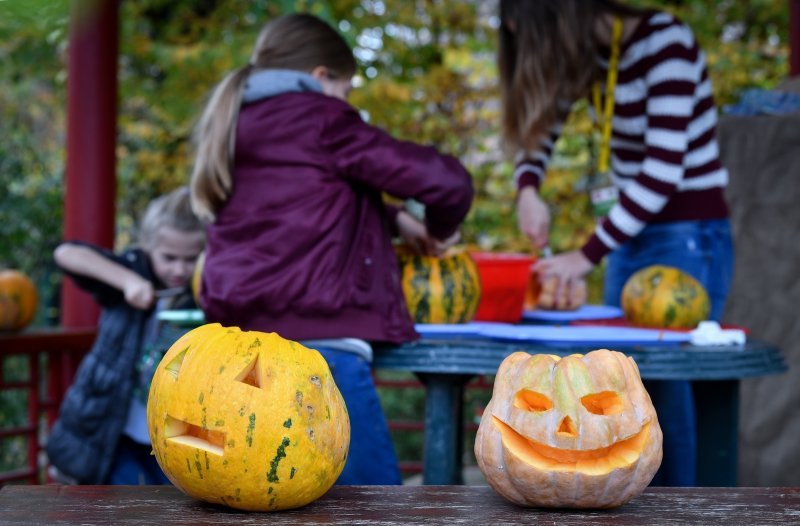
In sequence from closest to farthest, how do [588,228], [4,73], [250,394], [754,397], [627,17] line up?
[250,394], [627,17], [754,397], [588,228], [4,73]

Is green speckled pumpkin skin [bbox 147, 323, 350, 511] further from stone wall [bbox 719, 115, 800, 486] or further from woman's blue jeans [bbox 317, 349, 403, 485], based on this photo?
stone wall [bbox 719, 115, 800, 486]

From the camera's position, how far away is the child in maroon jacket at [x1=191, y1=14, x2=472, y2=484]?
2.30 metres

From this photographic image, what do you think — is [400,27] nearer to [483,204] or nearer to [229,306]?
[483,204]

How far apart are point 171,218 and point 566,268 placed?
150cm

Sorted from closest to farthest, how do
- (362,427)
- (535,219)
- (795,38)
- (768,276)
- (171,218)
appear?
(362,427) → (535,219) → (171,218) → (768,276) → (795,38)

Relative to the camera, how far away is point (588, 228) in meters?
7.74

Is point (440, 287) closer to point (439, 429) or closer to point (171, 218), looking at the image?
point (439, 429)

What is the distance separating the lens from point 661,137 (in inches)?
116

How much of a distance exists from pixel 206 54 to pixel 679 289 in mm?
5108

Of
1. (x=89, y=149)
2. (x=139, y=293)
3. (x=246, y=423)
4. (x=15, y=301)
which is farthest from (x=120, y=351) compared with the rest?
(x=246, y=423)

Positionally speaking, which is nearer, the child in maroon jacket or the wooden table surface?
the wooden table surface

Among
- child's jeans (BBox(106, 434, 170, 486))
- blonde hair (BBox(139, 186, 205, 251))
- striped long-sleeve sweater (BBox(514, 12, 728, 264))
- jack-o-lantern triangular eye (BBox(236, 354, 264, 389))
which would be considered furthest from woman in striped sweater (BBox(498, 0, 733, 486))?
jack-o-lantern triangular eye (BBox(236, 354, 264, 389))

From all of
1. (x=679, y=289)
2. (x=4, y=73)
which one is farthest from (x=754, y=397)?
(x=4, y=73)

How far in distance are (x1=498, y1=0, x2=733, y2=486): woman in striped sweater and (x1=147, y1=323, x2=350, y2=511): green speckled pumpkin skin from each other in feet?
5.69
